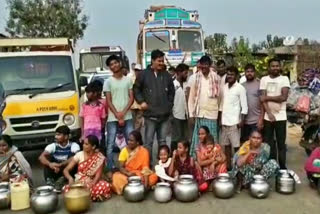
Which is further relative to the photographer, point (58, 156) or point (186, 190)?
point (58, 156)

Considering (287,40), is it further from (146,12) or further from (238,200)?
(238,200)

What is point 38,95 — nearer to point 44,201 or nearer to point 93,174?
point 93,174

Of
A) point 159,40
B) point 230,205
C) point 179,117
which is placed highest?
point 159,40

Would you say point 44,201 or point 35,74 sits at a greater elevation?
point 35,74

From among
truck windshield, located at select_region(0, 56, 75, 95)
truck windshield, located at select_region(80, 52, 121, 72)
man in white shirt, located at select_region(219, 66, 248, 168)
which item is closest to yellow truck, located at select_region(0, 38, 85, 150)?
truck windshield, located at select_region(0, 56, 75, 95)

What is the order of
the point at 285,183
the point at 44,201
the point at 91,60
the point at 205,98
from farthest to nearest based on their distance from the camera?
the point at 91,60, the point at 205,98, the point at 285,183, the point at 44,201

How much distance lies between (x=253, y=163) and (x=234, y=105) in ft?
3.07

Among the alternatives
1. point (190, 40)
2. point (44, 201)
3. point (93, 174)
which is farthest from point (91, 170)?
→ point (190, 40)

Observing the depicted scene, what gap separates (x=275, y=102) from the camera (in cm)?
662

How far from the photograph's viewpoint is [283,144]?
6734 millimetres

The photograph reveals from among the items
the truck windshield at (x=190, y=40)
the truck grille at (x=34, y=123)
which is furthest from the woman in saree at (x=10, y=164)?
the truck windshield at (x=190, y=40)

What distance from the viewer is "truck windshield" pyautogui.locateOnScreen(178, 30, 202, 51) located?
50.1 feet

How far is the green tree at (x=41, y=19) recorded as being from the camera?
79.3 ft

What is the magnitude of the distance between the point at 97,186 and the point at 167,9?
10.7 m
